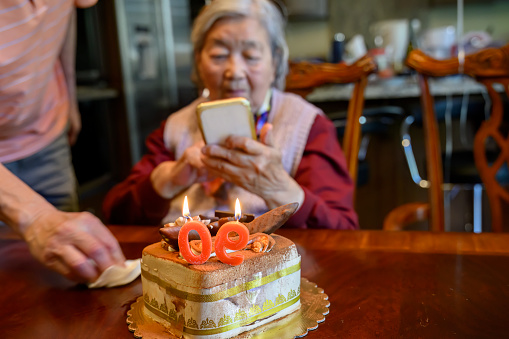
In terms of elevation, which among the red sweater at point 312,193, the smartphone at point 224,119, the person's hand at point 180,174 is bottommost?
the red sweater at point 312,193

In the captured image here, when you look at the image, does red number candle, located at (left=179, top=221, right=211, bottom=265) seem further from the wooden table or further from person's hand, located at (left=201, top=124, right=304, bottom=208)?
person's hand, located at (left=201, top=124, right=304, bottom=208)

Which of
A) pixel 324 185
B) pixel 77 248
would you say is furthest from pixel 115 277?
pixel 324 185

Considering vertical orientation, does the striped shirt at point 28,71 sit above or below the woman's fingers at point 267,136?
above

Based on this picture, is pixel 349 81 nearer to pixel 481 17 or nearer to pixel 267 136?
pixel 267 136

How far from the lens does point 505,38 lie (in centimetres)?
385

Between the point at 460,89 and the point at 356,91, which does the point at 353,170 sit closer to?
the point at 356,91

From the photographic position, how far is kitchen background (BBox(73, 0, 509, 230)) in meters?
3.84

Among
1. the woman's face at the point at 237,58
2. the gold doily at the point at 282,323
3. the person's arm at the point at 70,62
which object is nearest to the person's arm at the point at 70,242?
the gold doily at the point at 282,323

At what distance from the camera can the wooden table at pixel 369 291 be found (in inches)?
25.3

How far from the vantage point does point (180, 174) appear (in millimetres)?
1207

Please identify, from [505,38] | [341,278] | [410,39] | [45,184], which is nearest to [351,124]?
[341,278]

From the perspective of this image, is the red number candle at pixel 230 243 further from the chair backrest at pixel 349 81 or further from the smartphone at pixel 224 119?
the chair backrest at pixel 349 81

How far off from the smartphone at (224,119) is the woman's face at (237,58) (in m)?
0.28

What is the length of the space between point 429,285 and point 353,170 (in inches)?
33.4
